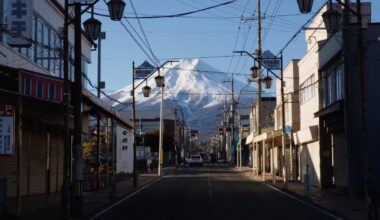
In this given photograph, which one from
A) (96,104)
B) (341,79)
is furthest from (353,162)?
(96,104)

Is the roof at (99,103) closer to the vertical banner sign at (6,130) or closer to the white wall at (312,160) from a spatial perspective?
the vertical banner sign at (6,130)

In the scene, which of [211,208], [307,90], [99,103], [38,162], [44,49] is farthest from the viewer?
[307,90]

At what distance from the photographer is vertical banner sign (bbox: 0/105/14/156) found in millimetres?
19000

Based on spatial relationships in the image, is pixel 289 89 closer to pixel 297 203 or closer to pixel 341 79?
pixel 341 79

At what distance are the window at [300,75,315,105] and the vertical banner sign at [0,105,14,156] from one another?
79.5ft

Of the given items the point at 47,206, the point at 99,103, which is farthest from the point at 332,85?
the point at 47,206

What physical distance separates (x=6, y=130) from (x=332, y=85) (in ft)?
67.8

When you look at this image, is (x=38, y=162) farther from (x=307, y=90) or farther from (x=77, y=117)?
(x=307, y=90)

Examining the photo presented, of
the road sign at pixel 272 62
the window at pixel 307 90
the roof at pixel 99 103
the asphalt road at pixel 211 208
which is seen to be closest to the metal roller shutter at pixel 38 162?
the roof at pixel 99 103

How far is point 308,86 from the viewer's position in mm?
41750

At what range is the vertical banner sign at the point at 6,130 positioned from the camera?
19.0 metres

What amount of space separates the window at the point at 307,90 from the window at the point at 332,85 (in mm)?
2482

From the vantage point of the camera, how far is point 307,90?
42.9m

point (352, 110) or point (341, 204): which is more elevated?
point (352, 110)
